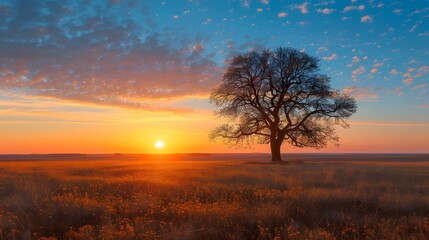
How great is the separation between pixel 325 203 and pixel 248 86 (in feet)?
78.0

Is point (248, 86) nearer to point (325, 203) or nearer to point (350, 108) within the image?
point (350, 108)

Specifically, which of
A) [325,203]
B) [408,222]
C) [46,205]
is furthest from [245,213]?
[46,205]

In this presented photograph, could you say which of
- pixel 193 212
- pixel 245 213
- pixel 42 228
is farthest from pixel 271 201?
pixel 42 228

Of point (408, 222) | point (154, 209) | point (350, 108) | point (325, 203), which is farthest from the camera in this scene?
point (350, 108)

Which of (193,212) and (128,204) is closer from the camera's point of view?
(193,212)

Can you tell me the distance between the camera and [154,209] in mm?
8859

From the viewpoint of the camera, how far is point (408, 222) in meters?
7.75

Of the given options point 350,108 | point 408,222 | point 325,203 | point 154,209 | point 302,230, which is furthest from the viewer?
point 350,108

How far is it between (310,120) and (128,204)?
26.8 meters

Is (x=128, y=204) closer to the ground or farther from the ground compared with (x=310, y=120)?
closer to the ground

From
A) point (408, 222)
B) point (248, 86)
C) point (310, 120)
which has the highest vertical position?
point (248, 86)

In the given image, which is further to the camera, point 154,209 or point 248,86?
point 248,86

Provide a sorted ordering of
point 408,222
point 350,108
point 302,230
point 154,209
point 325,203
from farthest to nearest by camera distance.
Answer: point 350,108, point 325,203, point 154,209, point 408,222, point 302,230

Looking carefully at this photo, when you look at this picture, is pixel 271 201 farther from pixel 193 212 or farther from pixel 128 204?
pixel 128 204
